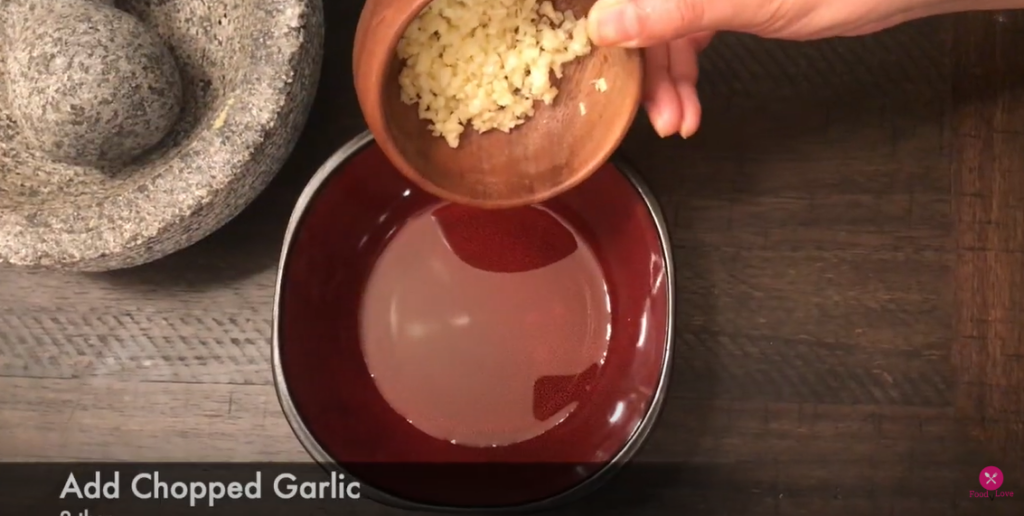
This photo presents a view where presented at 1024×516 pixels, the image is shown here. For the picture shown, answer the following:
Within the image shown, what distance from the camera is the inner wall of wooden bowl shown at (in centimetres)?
73

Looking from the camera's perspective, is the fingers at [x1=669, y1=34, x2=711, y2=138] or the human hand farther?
the fingers at [x1=669, y1=34, x2=711, y2=138]

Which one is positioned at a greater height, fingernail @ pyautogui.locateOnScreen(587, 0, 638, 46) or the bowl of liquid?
fingernail @ pyautogui.locateOnScreen(587, 0, 638, 46)

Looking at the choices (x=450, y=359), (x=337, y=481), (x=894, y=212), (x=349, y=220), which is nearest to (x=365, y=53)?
(x=349, y=220)

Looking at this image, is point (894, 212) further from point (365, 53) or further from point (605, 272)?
point (365, 53)

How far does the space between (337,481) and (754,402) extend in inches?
18.2

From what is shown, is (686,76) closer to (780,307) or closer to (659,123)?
(659,123)

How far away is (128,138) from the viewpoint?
0.75 metres

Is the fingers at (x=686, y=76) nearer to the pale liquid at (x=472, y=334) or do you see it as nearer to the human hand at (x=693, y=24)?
the human hand at (x=693, y=24)

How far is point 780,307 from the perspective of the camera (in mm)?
905

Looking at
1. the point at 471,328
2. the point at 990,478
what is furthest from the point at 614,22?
the point at 990,478

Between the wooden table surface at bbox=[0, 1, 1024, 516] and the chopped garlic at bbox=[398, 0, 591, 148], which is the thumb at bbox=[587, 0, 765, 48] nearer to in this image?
the chopped garlic at bbox=[398, 0, 591, 148]

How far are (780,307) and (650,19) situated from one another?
403 mm
